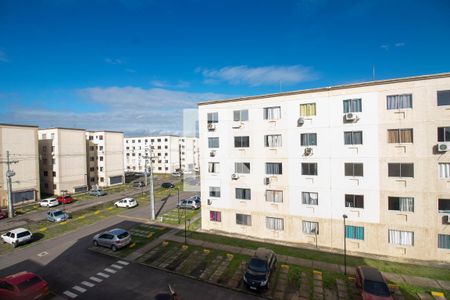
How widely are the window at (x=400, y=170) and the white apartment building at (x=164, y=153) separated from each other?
2833 inches

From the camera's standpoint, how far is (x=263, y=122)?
26.8 metres

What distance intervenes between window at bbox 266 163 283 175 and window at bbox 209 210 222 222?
813cm

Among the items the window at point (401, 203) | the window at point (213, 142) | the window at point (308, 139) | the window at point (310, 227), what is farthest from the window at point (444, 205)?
the window at point (213, 142)

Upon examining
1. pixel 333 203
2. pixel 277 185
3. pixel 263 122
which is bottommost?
pixel 333 203

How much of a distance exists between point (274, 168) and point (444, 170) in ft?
47.8

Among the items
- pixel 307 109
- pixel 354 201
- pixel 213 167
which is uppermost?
pixel 307 109

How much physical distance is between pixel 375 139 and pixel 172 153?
266 ft

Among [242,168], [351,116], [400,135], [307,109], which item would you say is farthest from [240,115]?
[400,135]

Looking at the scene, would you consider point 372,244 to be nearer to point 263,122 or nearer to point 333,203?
point 333,203

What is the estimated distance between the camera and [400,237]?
72.0 feet

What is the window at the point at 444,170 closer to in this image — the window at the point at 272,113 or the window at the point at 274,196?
the window at the point at 274,196

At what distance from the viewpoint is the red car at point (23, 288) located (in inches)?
622

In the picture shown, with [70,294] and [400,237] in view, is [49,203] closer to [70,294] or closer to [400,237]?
[70,294]

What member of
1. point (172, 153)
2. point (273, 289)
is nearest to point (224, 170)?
point (273, 289)
